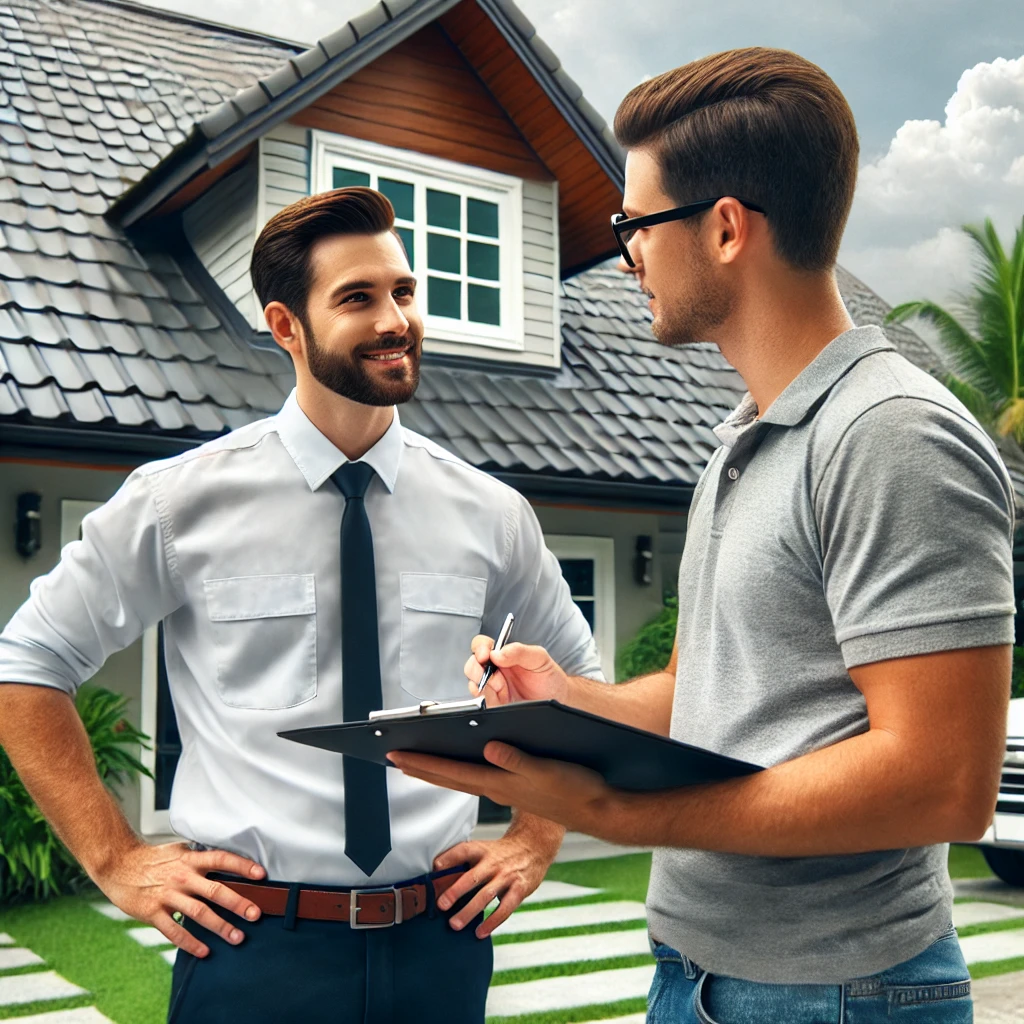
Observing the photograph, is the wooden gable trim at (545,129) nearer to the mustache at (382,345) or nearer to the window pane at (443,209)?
the window pane at (443,209)

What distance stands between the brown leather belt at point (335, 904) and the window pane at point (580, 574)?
8125 millimetres

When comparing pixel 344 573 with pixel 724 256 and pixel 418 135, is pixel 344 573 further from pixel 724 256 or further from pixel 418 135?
pixel 418 135

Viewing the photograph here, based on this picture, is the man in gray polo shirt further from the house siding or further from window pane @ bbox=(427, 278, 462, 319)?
window pane @ bbox=(427, 278, 462, 319)

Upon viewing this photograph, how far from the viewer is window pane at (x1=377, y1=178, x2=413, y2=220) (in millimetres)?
9305

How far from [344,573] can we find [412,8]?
24.8 ft

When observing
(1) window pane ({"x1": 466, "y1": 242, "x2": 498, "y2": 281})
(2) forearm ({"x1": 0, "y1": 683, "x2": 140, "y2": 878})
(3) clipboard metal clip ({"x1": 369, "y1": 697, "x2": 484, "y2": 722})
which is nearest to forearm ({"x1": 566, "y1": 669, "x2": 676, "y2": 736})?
(3) clipboard metal clip ({"x1": 369, "y1": 697, "x2": 484, "y2": 722})

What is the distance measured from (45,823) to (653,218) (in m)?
6.51

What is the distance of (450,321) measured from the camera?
9461mm

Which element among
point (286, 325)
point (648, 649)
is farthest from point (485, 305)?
point (286, 325)

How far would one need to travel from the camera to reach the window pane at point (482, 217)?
32.1 ft

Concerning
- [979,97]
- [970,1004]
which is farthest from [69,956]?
[979,97]

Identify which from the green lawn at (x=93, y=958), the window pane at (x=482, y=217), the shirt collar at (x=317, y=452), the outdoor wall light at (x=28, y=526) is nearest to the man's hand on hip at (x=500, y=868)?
the shirt collar at (x=317, y=452)

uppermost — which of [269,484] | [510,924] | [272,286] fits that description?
[272,286]

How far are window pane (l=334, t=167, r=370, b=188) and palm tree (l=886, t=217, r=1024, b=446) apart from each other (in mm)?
12464
